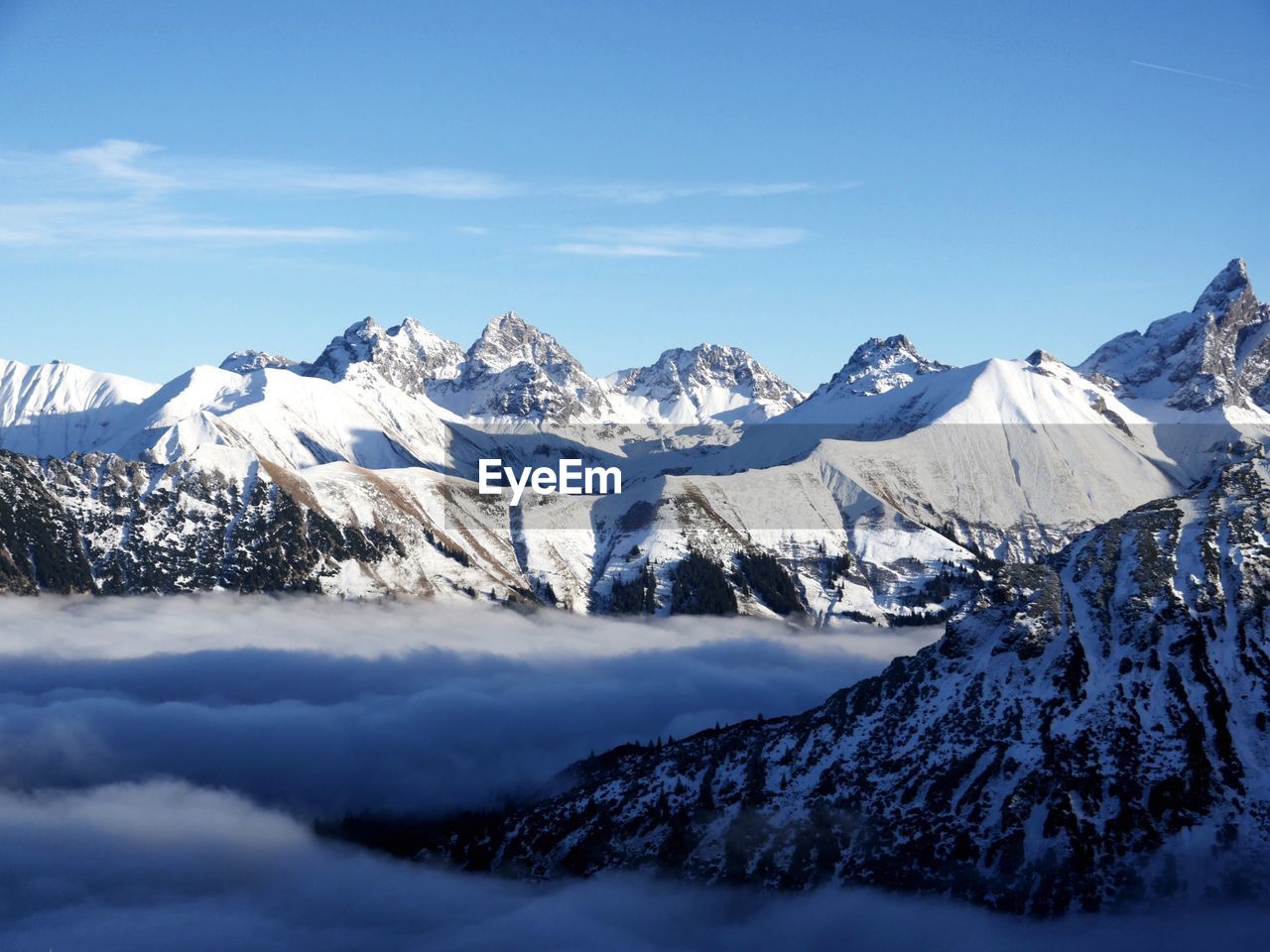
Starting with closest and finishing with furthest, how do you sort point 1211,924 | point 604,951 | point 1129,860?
1. point 1211,924
2. point 1129,860
3. point 604,951

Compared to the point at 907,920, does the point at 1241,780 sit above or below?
above

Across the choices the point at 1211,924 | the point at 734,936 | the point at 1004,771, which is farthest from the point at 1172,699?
the point at 734,936

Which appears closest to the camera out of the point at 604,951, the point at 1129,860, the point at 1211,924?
the point at 1211,924

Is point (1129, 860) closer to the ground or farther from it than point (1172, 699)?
closer to the ground

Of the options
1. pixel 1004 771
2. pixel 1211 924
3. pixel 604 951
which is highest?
pixel 1004 771

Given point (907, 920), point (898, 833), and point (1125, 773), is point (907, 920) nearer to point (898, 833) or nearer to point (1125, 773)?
point (898, 833)

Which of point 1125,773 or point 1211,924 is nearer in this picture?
point 1211,924

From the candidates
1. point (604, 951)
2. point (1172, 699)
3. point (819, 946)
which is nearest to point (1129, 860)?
point (1172, 699)

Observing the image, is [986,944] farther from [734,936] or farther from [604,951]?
[604,951]

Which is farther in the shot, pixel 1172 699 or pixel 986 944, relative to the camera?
pixel 1172 699
